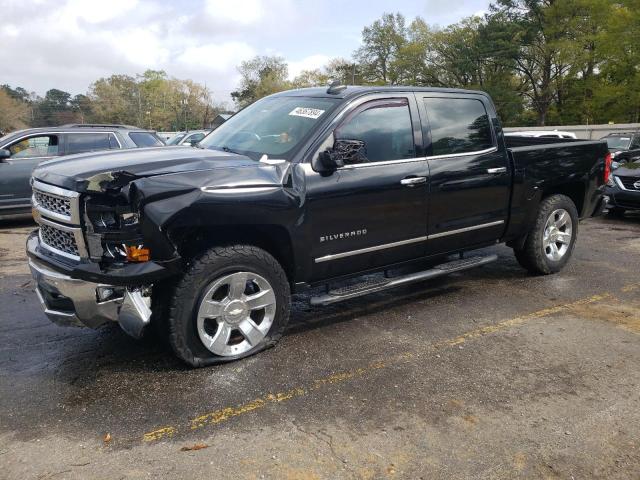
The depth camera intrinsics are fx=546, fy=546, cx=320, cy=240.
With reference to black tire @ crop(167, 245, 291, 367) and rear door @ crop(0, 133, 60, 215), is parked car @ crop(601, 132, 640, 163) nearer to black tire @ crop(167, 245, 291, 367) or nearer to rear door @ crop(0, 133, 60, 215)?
rear door @ crop(0, 133, 60, 215)

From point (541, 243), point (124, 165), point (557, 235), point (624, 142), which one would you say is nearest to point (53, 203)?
point (124, 165)

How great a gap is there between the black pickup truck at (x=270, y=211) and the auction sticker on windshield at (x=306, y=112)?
0.6 inches

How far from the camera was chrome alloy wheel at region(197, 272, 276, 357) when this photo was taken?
3.63 m

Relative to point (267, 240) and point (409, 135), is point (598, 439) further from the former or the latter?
point (409, 135)

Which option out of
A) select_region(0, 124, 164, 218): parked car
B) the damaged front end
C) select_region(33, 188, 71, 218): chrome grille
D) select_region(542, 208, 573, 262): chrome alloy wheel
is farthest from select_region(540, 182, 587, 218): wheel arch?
select_region(0, 124, 164, 218): parked car

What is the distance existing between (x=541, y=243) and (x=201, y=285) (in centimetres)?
398

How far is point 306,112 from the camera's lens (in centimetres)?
436

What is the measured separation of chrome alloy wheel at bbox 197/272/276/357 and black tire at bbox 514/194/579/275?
3313 mm

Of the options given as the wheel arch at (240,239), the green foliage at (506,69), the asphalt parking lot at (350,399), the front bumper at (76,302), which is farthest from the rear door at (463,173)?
the green foliage at (506,69)

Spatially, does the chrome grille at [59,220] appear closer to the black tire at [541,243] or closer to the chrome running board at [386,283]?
the chrome running board at [386,283]

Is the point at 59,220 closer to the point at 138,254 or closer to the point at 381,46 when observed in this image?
the point at 138,254

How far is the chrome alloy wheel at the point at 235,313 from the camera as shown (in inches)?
143

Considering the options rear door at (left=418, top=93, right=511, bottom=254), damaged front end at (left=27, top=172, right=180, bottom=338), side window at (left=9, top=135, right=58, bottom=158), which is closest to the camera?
damaged front end at (left=27, top=172, right=180, bottom=338)

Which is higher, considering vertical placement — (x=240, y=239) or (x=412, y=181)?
(x=412, y=181)
